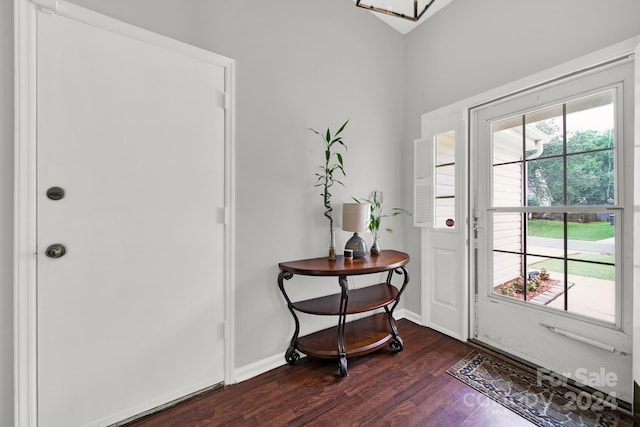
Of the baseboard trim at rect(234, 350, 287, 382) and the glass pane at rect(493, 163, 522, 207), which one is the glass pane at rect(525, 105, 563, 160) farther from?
the baseboard trim at rect(234, 350, 287, 382)

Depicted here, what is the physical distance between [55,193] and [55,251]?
0.28m

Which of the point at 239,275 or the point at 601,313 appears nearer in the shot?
the point at 601,313

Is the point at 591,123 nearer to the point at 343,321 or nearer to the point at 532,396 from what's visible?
the point at 532,396

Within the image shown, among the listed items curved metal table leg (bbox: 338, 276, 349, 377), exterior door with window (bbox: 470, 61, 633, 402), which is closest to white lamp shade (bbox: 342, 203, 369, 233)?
curved metal table leg (bbox: 338, 276, 349, 377)

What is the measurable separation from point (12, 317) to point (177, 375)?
0.84 meters

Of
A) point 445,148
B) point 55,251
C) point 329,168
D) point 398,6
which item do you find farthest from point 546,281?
point 55,251

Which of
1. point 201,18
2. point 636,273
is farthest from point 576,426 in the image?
point 201,18

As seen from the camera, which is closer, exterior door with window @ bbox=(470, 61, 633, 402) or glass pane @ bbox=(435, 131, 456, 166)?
exterior door with window @ bbox=(470, 61, 633, 402)

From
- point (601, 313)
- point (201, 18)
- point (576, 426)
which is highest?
point (201, 18)

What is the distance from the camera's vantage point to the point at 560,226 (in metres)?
1.75

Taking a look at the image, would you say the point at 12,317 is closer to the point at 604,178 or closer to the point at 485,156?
the point at 485,156

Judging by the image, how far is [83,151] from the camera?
127 cm

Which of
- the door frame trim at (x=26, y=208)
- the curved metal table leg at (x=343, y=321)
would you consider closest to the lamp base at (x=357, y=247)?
the curved metal table leg at (x=343, y=321)

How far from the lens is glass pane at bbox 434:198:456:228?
7.61 feet
